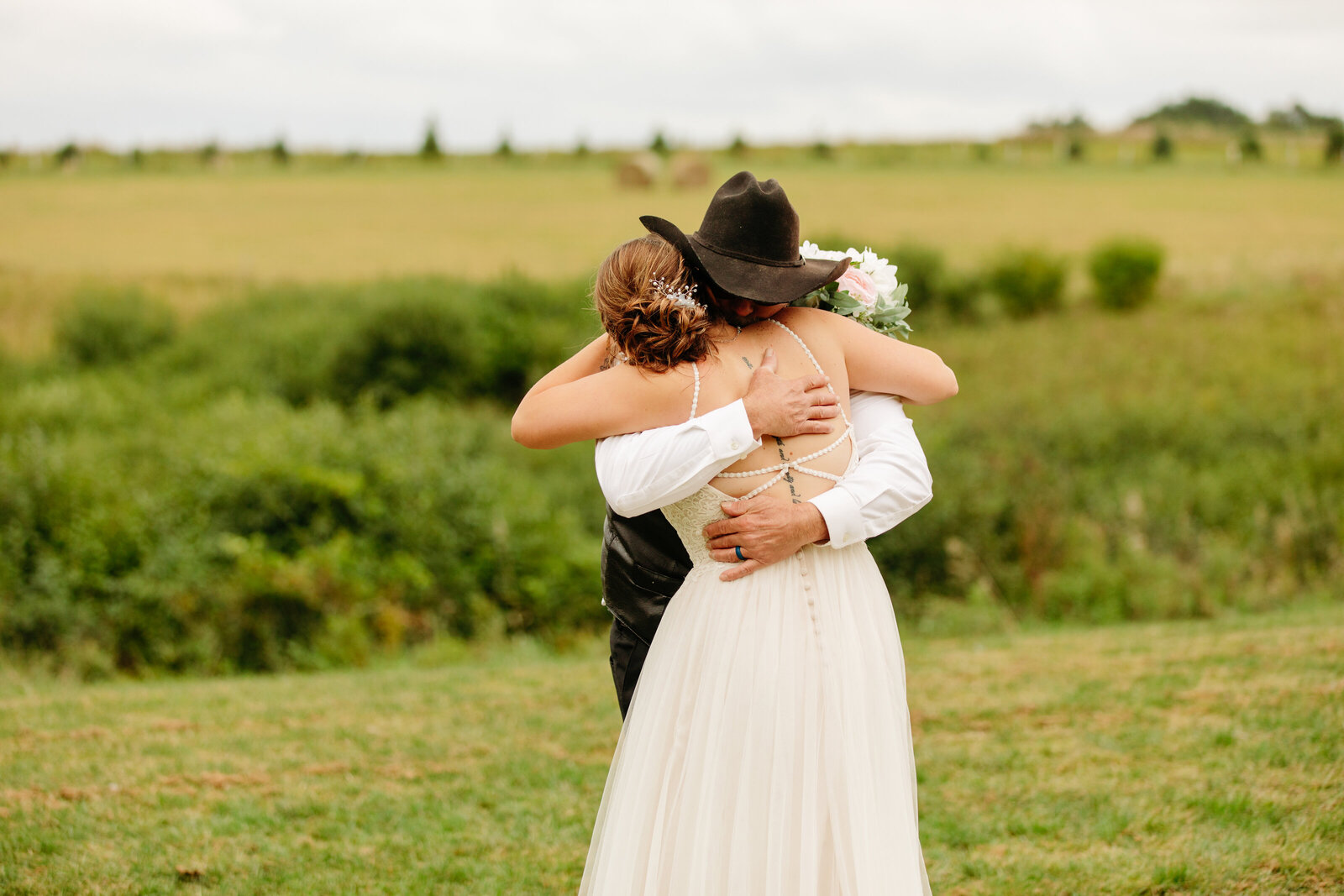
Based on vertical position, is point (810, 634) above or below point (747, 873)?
above

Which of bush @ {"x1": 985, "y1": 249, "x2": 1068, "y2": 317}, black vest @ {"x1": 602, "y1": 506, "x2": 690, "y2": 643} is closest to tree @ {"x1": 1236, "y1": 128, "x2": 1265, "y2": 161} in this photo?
bush @ {"x1": 985, "y1": 249, "x2": 1068, "y2": 317}

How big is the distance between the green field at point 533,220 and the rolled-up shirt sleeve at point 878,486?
1191 inches

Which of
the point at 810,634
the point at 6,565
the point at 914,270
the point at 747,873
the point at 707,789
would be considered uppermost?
the point at 914,270

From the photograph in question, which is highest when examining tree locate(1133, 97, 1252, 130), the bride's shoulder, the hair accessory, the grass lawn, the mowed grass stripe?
tree locate(1133, 97, 1252, 130)

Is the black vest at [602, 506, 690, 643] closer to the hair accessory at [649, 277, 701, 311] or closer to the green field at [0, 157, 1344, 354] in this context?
the hair accessory at [649, 277, 701, 311]

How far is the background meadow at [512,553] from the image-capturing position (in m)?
4.82

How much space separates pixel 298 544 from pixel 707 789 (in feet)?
43.9

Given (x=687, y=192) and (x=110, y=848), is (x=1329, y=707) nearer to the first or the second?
(x=110, y=848)

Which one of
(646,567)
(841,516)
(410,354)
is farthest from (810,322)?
(410,354)

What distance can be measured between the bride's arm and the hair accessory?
18cm

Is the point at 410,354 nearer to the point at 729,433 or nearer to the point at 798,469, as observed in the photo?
the point at 798,469

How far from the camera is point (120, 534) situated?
14.6 m

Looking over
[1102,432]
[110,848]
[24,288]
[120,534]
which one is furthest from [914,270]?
[110,848]

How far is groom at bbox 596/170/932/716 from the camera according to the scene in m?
2.67
